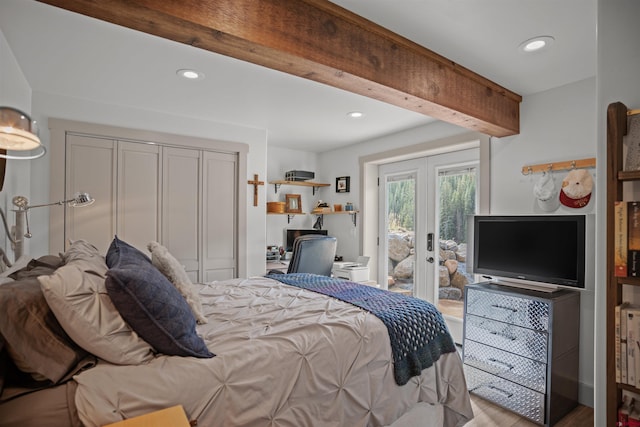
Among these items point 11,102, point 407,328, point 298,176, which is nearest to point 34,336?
point 407,328

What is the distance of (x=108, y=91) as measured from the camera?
291cm

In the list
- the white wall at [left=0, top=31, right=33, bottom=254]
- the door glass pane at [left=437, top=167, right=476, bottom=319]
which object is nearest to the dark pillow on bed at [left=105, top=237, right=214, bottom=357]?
the white wall at [left=0, top=31, right=33, bottom=254]

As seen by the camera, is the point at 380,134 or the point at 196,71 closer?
the point at 196,71

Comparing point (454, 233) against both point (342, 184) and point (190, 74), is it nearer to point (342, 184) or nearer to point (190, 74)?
point (342, 184)

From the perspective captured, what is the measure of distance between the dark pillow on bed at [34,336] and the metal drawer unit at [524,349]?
2547 millimetres

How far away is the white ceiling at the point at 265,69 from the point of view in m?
1.81

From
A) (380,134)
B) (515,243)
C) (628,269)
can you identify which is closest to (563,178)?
(515,243)

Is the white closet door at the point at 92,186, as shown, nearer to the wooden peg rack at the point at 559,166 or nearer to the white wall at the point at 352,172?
the white wall at the point at 352,172

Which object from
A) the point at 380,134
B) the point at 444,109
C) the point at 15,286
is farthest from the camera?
the point at 380,134

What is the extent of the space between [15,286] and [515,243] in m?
3.00

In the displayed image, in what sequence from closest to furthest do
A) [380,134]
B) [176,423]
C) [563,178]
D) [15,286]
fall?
[176,423]
[15,286]
[563,178]
[380,134]

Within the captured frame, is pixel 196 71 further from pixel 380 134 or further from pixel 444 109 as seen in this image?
pixel 380 134

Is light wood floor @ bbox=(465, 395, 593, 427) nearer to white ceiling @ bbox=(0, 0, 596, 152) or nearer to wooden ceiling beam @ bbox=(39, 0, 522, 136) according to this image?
wooden ceiling beam @ bbox=(39, 0, 522, 136)

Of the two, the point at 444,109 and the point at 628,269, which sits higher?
the point at 444,109
